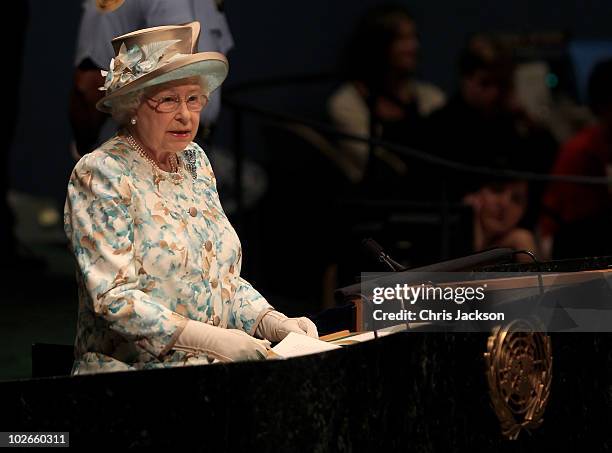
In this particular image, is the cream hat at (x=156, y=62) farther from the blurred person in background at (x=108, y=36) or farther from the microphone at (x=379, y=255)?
the blurred person in background at (x=108, y=36)

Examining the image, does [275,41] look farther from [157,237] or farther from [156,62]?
[157,237]

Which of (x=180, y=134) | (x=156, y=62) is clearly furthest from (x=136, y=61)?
(x=180, y=134)

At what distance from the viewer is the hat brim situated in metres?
3.16

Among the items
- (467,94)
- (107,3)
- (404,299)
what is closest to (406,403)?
(404,299)

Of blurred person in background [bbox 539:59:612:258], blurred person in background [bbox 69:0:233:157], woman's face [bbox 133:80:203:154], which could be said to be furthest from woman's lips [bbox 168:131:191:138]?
blurred person in background [bbox 539:59:612:258]

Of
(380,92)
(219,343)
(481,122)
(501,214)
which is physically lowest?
(219,343)

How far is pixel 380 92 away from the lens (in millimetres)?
7082

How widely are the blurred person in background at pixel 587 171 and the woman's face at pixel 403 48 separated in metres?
0.89

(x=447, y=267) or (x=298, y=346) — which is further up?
A: (x=447, y=267)

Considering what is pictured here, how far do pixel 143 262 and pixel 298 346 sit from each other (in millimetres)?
377

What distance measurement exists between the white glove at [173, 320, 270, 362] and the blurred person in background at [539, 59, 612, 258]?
12.4 feet

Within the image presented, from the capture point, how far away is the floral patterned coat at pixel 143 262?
3039mm

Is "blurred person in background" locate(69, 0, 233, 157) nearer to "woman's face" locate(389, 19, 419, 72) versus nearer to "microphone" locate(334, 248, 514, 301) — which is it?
"microphone" locate(334, 248, 514, 301)

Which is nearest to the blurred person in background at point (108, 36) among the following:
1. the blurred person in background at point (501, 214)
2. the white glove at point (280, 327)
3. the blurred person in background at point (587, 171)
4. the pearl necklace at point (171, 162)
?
the pearl necklace at point (171, 162)
